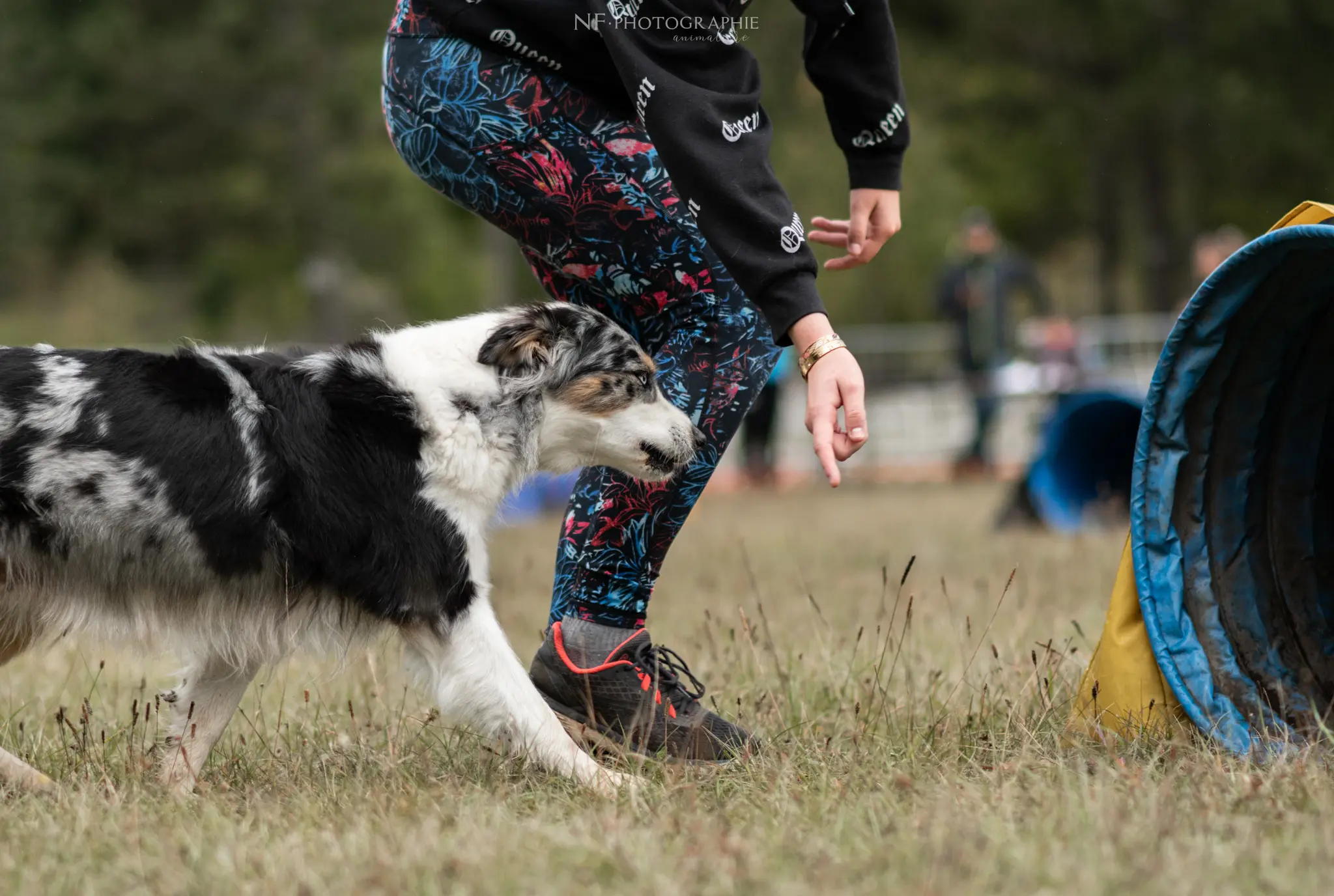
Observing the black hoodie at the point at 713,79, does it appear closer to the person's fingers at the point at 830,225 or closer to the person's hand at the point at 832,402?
the person's hand at the point at 832,402

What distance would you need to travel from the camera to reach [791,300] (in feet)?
9.02

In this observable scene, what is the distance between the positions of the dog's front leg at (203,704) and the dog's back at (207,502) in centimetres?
26

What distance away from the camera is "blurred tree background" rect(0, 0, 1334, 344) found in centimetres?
2703

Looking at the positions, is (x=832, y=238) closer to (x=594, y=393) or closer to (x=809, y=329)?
(x=594, y=393)

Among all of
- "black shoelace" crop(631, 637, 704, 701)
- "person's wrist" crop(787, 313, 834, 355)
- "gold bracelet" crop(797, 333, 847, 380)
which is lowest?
"black shoelace" crop(631, 637, 704, 701)

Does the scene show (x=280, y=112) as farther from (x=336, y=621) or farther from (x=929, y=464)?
(x=336, y=621)

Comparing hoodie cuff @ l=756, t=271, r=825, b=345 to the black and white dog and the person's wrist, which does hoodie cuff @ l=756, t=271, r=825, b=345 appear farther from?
the black and white dog

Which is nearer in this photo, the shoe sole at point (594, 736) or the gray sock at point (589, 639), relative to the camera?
the shoe sole at point (594, 736)

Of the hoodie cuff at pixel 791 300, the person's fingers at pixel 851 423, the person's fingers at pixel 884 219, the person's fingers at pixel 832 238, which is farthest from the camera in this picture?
the person's fingers at pixel 832 238

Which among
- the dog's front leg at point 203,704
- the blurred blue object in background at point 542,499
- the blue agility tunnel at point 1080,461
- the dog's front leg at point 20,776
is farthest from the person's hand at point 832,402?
the blurred blue object in background at point 542,499

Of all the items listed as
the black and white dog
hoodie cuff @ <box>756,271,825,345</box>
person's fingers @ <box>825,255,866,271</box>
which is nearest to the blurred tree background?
the black and white dog

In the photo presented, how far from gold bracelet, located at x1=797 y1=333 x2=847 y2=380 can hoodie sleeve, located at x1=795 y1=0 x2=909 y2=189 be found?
91cm

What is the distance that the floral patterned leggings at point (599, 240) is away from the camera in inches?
125

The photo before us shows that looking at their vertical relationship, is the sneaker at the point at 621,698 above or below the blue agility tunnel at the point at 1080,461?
below
